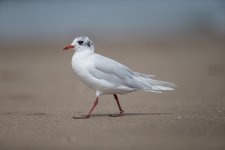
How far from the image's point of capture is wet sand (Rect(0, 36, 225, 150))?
7902 mm

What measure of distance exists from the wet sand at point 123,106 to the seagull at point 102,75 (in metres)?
0.45

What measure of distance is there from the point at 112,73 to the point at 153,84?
731 mm

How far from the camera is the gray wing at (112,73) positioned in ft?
30.9

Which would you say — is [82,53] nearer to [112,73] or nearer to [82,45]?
[82,45]

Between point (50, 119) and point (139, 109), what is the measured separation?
189 centimetres

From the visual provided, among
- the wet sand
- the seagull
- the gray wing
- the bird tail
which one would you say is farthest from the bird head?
the wet sand

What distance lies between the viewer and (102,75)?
9430 mm

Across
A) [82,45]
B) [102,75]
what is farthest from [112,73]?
[82,45]

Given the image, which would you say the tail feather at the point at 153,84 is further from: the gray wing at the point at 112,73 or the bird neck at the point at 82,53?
the bird neck at the point at 82,53

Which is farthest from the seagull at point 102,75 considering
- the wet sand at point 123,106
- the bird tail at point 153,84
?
the wet sand at point 123,106

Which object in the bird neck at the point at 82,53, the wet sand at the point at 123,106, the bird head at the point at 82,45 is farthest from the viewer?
the bird head at the point at 82,45

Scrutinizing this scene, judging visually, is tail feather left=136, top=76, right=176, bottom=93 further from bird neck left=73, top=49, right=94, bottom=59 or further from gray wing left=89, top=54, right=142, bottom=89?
bird neck left=73, top=49, right=94, bottom=59

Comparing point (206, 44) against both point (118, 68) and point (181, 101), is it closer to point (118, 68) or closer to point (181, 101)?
point (181, 101)

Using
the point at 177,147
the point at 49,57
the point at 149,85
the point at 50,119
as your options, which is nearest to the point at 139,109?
the point at 149,85
